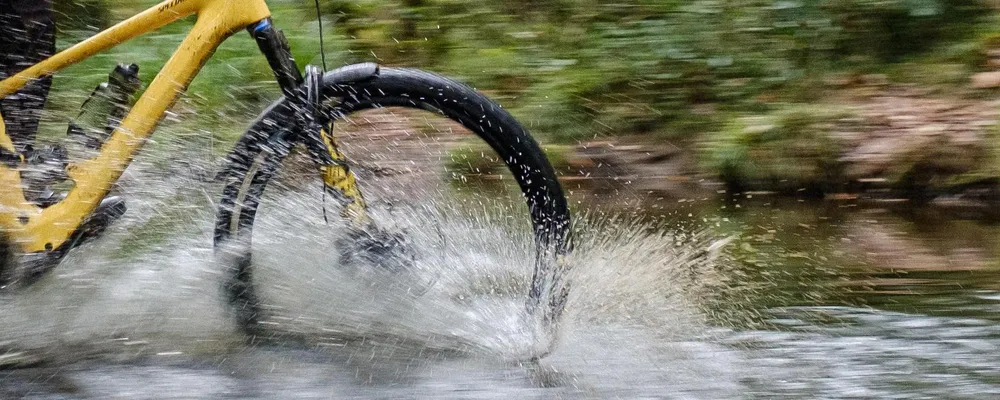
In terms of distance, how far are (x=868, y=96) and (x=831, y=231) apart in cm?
169

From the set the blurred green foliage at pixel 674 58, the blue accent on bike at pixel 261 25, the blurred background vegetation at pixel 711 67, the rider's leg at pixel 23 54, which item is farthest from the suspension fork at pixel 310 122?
the blurred green foliage at pixel 674 58

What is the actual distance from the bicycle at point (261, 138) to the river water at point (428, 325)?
0.08m

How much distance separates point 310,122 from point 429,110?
33 centimetres

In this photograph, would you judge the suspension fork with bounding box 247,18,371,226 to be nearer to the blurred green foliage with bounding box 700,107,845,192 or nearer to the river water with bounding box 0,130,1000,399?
the river water with bounding box 0,130,1000,399

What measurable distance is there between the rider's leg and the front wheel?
60 centimetres

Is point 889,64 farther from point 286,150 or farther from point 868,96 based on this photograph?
point 286,150

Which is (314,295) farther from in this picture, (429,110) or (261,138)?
(429,110)

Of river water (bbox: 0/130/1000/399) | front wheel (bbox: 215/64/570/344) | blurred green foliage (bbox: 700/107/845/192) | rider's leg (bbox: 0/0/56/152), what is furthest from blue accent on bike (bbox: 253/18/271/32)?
blurred green foliage (bbox: 700/107/845/192)

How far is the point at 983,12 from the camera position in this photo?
21.2 feet

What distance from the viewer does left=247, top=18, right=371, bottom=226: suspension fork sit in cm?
307

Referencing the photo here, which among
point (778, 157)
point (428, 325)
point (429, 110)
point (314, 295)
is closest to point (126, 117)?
point (314, 295)

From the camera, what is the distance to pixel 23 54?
3.21 m

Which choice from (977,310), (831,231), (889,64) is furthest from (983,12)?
(977,310)

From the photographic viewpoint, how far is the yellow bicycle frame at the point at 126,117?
3.05 m
